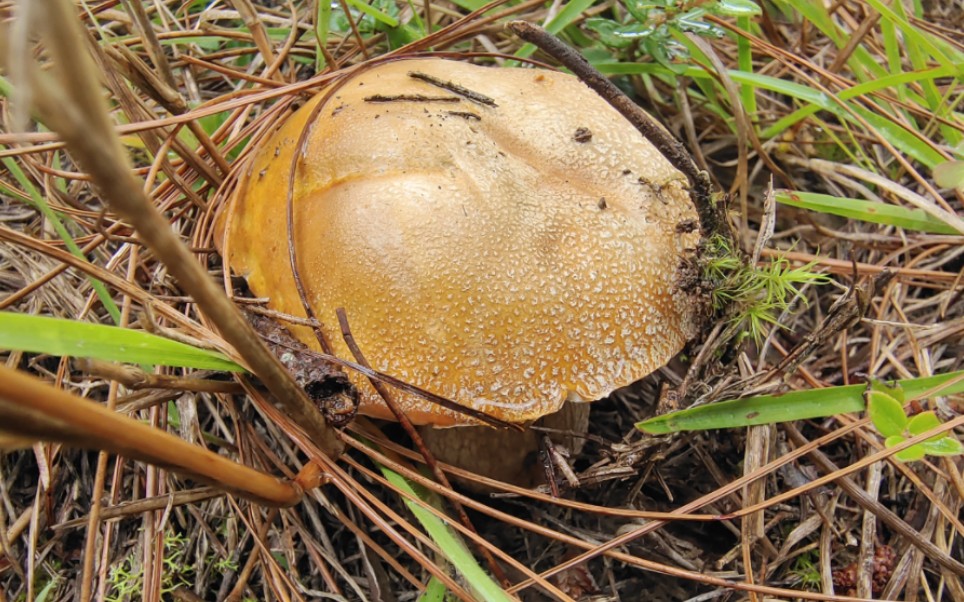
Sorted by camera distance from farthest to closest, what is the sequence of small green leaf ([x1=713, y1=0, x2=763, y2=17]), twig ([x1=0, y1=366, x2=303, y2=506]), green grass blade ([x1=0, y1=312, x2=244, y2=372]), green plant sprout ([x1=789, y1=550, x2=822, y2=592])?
small green leaf ([x1=713, y1=0, x2=763, y2=17]) → green plant sprout ([x1=789, y1=550, x2=822, y2=592]) → green grass blade ([x1=0, y1=312, x2=244, y2=372]) → twig ([x1=0, y1=366, x2=303, y2=506])

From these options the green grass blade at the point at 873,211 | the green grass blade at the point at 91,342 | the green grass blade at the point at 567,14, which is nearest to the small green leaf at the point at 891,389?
the green grass blade at the point at 873,211

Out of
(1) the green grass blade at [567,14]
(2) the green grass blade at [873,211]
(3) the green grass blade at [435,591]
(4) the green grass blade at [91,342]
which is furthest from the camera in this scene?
(1) the green grass blade at [567,14]

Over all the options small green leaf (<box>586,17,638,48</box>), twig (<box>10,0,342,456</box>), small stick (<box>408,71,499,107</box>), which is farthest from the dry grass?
twig (<box>10,0,342,456</box>)

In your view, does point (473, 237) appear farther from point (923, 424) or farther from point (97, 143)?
point (923, 424)

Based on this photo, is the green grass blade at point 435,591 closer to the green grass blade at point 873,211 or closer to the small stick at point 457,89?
the small stick at point 457,89

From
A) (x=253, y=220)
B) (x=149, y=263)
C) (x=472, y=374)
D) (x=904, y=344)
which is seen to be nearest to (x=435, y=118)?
(x=253, y=220)

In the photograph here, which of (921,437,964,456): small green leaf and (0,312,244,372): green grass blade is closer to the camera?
(0,312,244,372): green grass blade

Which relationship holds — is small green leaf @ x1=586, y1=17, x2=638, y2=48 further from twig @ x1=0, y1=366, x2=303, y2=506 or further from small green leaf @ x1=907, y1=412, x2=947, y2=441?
twig @ x1=0, y1=366, x2=303, y2=506
